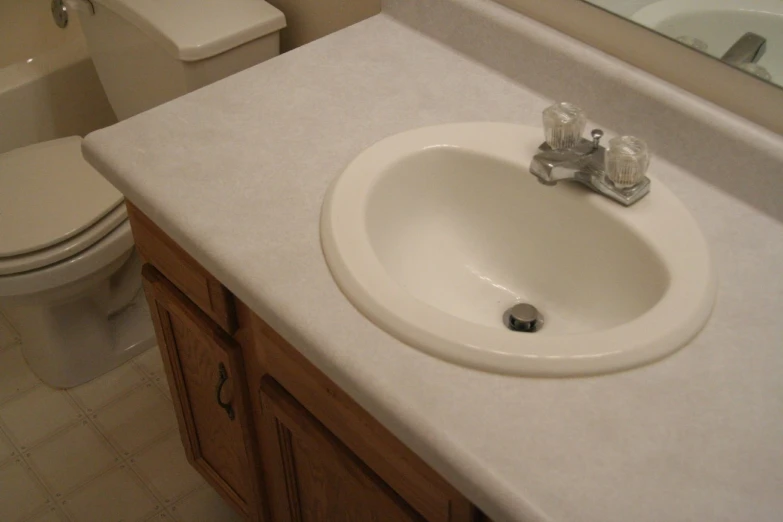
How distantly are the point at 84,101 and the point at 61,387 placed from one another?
736 mm

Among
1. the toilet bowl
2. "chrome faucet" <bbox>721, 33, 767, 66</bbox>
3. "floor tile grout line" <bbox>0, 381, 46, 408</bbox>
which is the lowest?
"floor tile grout line" <bbox>0, 381, 46, 408</bbox>

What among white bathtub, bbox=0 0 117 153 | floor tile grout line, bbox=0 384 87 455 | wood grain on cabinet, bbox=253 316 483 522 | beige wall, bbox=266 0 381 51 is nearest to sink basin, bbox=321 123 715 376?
wood grain on cabinet, bbox=253 316 483 522

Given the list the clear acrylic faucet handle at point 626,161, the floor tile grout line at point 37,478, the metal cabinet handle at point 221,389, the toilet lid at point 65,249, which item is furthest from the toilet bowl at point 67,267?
the clear acrylic faucet handle at point 626,161

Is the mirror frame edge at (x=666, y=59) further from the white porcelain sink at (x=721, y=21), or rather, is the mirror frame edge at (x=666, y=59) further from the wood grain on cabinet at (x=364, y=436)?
the wood grain on cabinet at (x=364, y=436)

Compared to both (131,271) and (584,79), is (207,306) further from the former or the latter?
(131,271)

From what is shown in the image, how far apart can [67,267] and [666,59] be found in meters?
1.14

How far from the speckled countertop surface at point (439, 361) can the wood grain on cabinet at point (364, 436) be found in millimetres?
88

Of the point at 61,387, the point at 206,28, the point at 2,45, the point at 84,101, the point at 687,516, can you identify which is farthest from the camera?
the point at 2,45

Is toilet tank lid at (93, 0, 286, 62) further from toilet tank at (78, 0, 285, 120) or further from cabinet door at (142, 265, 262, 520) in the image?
cabinet door at (142, 265, 262, 520)

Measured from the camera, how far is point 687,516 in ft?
2.09

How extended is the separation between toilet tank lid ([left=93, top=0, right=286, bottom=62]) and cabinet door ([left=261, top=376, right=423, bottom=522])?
2.07 ft

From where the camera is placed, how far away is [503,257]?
101 cm

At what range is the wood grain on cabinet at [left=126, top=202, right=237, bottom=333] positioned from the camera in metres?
0.98

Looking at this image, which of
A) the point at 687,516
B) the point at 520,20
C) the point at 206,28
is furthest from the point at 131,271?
the point at 687,516
